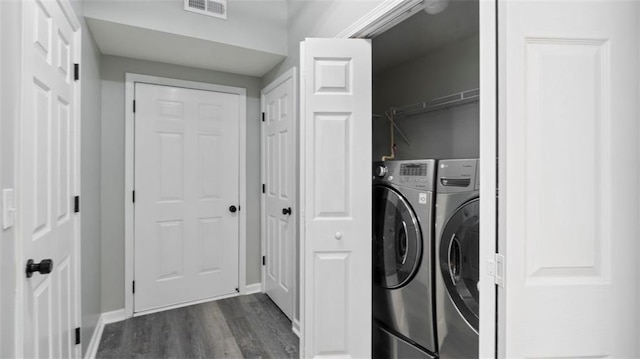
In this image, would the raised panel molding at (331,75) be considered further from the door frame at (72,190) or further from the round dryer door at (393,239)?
the door frame at (72,190)

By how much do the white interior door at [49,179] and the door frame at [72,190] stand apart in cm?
1

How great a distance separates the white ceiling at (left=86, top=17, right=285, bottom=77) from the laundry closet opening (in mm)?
1128

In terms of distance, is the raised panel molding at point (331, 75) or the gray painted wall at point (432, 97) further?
the gray painted wall at point (432, 97)

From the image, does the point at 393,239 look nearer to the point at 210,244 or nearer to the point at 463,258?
the point at 463,258

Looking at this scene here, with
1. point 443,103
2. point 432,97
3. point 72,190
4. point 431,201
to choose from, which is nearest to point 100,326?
point 72,190

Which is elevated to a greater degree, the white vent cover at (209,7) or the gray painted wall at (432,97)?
the white vent cover at (209,7)

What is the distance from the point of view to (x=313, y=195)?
1.81 m

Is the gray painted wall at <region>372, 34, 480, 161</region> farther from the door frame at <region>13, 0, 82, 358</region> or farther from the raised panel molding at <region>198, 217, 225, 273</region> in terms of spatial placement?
the door frame at <region>13, 0, 82, 358</region>

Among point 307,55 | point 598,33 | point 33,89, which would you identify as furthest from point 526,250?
point 33,89

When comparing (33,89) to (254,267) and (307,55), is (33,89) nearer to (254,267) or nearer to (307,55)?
(307,55)

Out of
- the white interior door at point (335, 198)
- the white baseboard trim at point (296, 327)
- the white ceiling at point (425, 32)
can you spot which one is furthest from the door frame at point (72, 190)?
the white ceiling at point (425, 32)

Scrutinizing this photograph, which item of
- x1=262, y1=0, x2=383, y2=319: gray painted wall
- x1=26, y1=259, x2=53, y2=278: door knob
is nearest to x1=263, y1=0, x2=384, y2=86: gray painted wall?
x1=262, y1=0, x2=383, y2=319: gray painted wall

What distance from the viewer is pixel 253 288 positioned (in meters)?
3.22

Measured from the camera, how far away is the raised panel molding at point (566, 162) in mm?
849
